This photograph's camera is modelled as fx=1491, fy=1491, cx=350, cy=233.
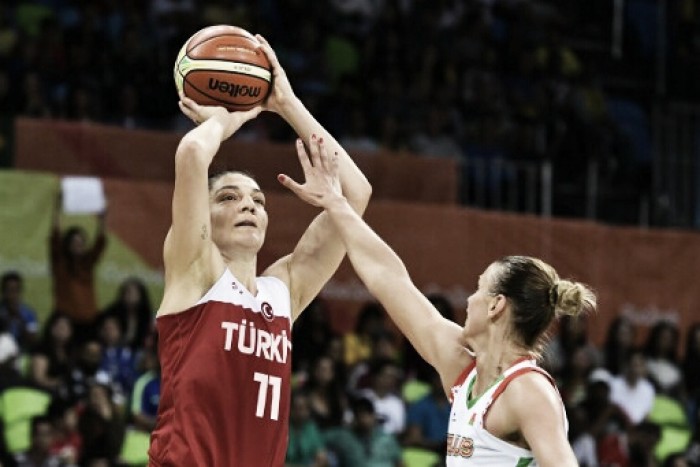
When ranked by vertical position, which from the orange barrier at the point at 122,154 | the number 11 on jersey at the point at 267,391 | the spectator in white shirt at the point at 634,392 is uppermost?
the orange barrier at the point at 122,154

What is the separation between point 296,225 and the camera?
1166 cm

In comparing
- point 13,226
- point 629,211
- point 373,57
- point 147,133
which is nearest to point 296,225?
point 147,133

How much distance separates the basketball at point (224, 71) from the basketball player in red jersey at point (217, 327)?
0.06m

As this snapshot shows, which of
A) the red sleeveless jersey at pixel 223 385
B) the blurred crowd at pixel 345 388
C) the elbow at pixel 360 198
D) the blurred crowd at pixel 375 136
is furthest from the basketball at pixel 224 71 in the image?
the blurred crowd at pixel 375 136

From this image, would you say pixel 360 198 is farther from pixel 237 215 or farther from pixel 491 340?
pixel 491 340

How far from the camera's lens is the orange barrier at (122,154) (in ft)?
36.7

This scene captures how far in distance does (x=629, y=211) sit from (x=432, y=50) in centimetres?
269

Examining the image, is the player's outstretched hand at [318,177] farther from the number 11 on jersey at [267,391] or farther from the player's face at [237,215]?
the number 11 on jersey at [267,391]

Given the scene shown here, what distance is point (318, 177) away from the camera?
17.5 feet

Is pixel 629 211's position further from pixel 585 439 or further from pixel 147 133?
pixel 147 133

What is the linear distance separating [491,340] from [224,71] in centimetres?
147

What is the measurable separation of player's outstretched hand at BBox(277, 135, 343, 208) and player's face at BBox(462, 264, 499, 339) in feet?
2.19

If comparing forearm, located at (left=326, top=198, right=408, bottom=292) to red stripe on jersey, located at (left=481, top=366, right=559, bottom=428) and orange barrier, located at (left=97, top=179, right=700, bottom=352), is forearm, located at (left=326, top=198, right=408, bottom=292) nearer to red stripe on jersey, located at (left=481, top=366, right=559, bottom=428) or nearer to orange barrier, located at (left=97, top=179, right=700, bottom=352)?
red stripe on jersey, located at (left=481, top=366, right=559, bottom=428)

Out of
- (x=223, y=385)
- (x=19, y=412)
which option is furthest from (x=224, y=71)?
(x=19, y=412)
